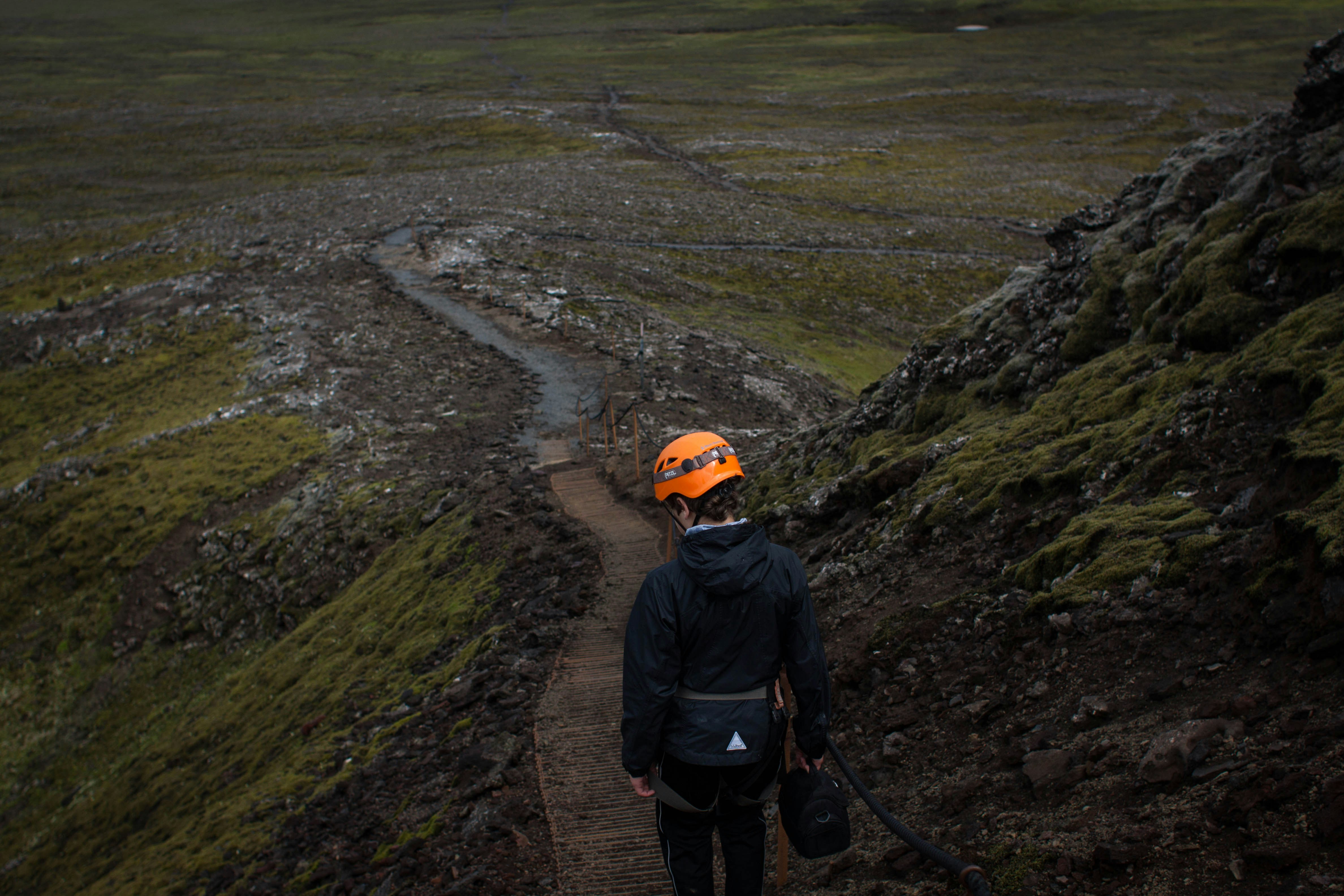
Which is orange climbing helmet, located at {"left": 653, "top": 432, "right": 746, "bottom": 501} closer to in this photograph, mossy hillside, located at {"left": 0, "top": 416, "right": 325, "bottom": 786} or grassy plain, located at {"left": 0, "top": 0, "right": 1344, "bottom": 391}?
mossy hillside, located at {"left": 0, "top": 416, "right": 325, "bottom": 786}

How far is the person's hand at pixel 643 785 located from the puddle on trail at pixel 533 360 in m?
22.5

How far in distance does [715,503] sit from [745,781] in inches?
75.4

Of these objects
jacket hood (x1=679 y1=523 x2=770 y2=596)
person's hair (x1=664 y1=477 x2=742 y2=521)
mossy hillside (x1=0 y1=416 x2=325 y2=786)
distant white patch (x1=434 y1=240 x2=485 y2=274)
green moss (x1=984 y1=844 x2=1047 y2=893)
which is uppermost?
person's hair (x1=664 y1=477 x2=742 y2=521)

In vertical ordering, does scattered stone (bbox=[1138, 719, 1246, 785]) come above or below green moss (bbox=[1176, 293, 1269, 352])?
below

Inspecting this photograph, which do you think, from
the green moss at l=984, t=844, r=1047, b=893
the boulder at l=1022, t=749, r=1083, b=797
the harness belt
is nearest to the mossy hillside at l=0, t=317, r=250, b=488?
the harness belt

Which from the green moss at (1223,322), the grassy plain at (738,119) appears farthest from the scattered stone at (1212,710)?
the grassy plain at (738,119)

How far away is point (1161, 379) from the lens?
11734mm

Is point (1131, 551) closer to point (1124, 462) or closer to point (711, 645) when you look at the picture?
point (1124, 462)

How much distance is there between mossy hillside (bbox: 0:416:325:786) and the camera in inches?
1093

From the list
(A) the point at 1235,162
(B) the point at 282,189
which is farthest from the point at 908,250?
(B) the point at 282,189

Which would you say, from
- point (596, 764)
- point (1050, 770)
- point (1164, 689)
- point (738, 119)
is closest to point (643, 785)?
point (1050, 770)

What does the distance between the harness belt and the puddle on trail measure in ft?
74.0

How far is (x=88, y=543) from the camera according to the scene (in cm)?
3197

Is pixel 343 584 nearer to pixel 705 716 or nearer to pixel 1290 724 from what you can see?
pixel 705 716
